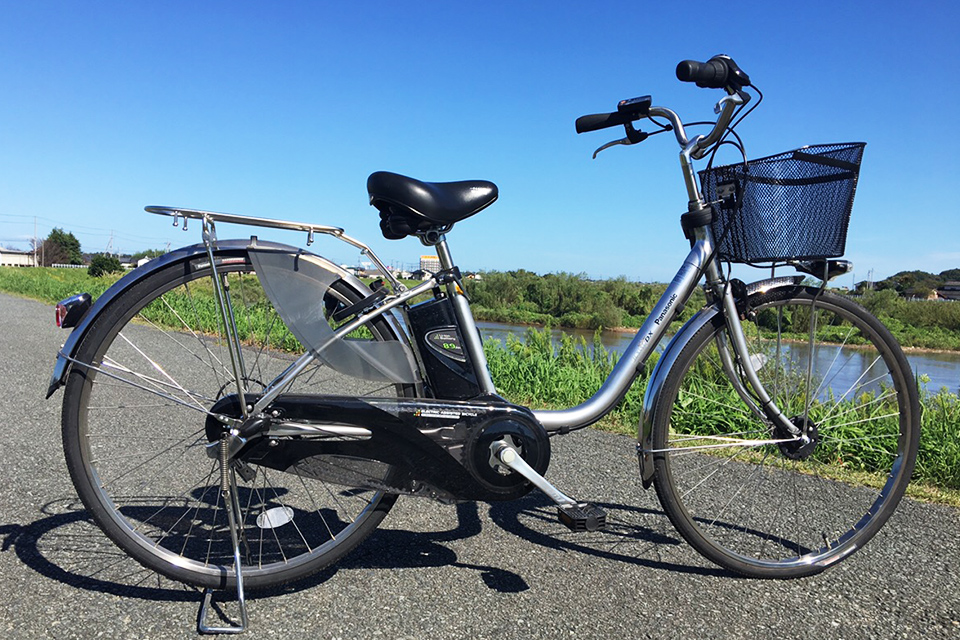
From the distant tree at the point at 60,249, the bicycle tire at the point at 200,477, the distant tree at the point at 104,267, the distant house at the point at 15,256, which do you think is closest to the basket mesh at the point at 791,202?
the bicycle tire at the point at 200,477

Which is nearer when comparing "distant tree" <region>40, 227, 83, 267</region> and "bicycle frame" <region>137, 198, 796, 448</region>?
"bicycle frame" <region>137, 198, 796, 448</region>

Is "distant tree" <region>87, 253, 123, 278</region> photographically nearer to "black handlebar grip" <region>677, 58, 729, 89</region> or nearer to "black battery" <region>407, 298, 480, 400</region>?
"black battery" <region>407, 298, 480, 400</region>

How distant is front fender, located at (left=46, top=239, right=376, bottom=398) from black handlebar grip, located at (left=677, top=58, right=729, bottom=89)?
55.0 inches

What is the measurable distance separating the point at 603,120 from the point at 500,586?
1782 millimetres

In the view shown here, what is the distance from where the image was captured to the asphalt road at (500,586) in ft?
6.50

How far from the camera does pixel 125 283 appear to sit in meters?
1.98

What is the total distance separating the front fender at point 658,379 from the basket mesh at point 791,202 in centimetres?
20

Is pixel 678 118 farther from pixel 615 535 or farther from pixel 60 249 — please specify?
pixel 60 249

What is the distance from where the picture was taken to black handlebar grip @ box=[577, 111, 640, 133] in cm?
246

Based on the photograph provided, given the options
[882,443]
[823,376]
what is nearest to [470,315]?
[823,376]

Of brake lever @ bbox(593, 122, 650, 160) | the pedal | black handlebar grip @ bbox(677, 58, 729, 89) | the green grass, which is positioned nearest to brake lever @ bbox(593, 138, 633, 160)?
brake lever @ bbox(593, 122, 650, 160)

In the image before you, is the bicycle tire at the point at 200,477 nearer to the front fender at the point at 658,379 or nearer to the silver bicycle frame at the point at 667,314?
the silver bicycle frame at the point at 667,314

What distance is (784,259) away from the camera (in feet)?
7.55

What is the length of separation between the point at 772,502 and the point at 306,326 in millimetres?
2398
